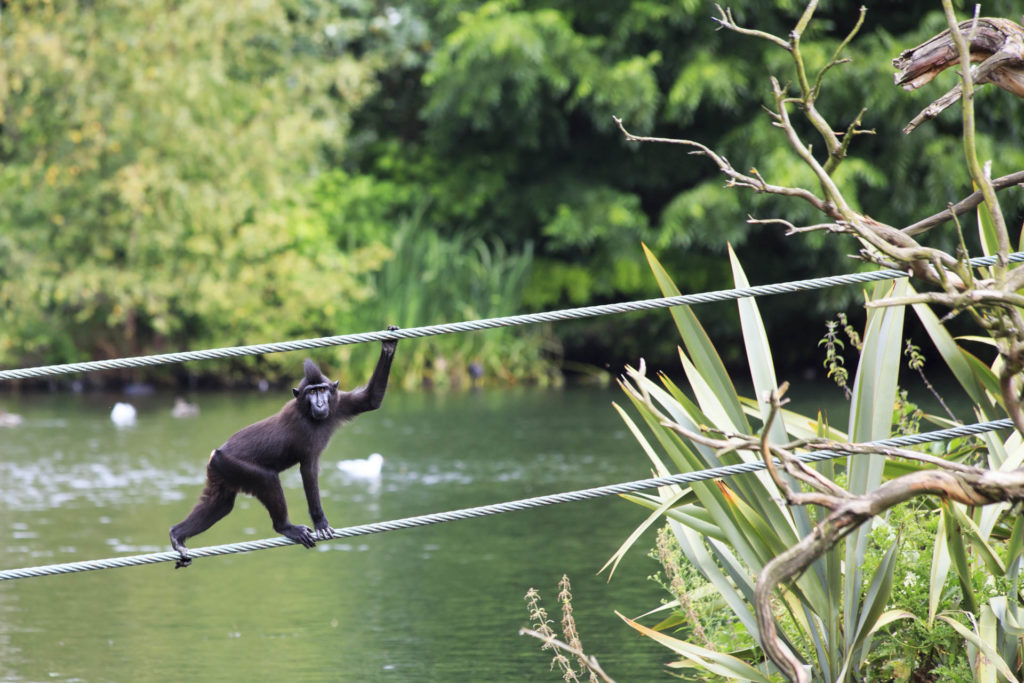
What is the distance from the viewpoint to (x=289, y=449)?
524cm

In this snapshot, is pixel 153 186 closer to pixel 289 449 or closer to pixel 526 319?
pixel 289 449

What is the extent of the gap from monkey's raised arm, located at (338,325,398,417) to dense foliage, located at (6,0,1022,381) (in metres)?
17.7

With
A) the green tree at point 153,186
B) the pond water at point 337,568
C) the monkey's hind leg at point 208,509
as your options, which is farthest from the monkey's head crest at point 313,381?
the green tree at point 153,186

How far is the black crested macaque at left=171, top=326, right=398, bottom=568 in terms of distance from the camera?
520 cm

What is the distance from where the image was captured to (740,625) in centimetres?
577

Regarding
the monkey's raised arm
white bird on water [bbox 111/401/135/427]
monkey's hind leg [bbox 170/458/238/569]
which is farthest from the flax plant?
white bird on water [bbox 111/401/135/427]

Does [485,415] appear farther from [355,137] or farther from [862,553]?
[862,553]

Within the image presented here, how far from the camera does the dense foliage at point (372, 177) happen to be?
23500 millimetres

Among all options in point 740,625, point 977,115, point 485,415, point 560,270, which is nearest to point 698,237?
point 560,270

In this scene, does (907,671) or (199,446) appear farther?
(199,446)

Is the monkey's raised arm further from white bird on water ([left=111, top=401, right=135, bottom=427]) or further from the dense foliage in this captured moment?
the dense foliage

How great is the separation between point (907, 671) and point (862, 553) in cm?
52

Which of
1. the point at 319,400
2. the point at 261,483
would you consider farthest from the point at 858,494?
the point at 261,483

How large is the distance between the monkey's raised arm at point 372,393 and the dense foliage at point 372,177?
17692mm
